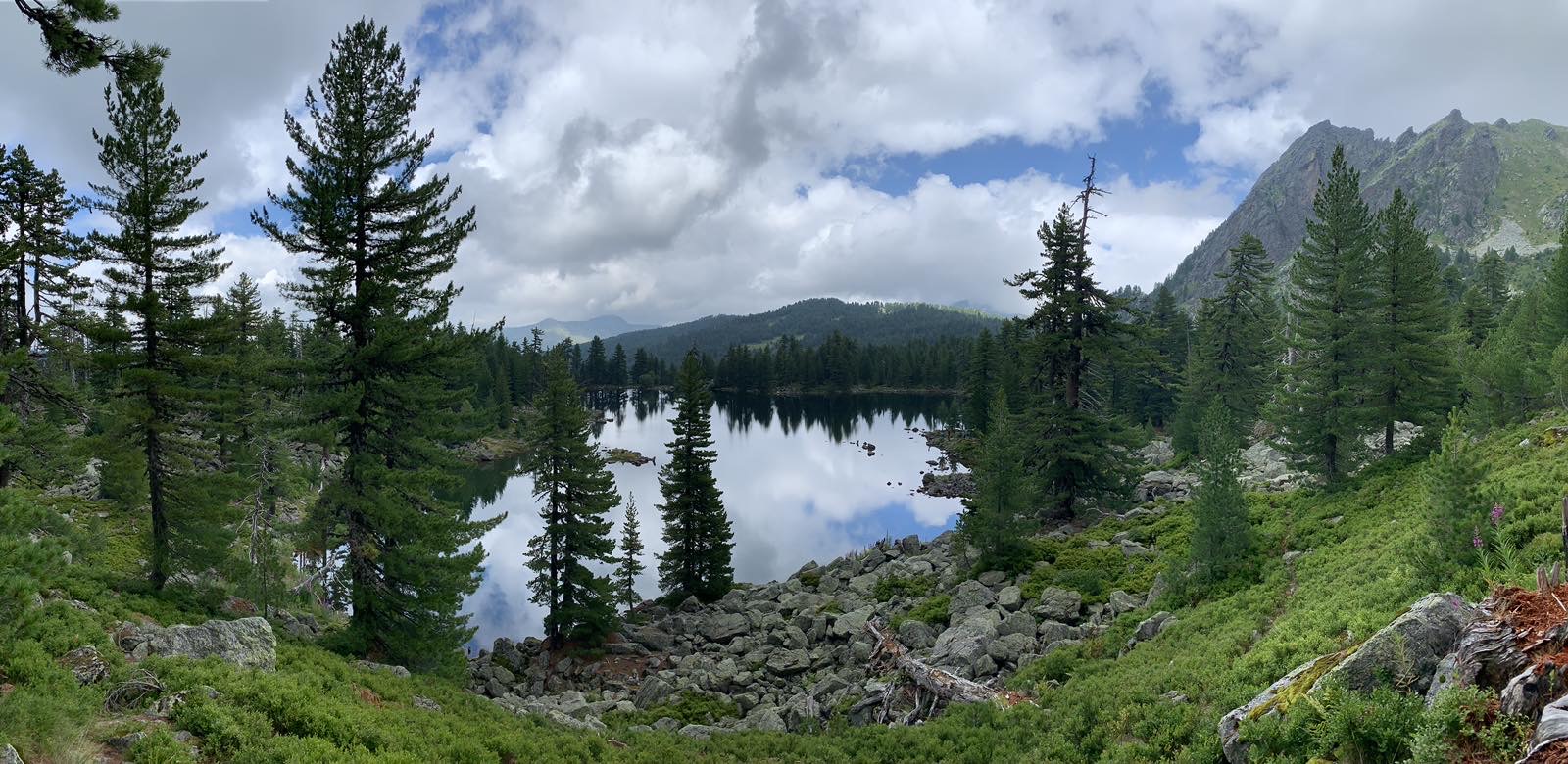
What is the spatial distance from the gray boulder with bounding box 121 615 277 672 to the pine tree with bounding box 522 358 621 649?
15.1m

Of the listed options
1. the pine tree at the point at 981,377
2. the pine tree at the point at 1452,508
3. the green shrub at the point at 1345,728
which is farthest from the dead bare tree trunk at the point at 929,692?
the pine tree at the point at 981,377

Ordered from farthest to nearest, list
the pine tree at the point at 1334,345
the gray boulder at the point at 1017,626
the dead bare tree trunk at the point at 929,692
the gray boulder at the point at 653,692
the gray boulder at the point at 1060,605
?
1. the pine tree at the point at 1334,345
2. the gray boulder at the point at 653,692
3. the gray boulder at the point at 1060,605
4. the gray boulder at the point at 1017,626
5. the dead bare tree trunk at the point at 929,692

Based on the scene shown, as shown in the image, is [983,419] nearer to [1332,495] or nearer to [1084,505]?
[1084,505]

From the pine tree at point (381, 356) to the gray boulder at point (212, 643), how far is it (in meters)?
4.15

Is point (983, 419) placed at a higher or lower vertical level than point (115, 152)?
lower

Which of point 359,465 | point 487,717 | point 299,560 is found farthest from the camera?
point 299,560

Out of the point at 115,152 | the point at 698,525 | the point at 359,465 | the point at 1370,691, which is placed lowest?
the point at 698,525

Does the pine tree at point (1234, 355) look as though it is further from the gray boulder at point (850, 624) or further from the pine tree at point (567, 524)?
the pine tree at point (567, 524)

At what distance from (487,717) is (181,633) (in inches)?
233

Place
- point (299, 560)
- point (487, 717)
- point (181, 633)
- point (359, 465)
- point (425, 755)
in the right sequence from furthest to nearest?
point (299, 560) → point (359, 465) → point (487, 717) → point (181, 633) → point (425, 755)

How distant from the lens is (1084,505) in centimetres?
3341

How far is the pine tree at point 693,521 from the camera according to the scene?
34344 mm

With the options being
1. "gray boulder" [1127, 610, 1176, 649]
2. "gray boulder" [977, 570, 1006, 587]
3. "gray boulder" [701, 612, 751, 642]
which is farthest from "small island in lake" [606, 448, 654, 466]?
"gray boulder" [1127, 610, 1176, 649]

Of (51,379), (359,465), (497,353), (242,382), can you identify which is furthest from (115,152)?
(497,353)
